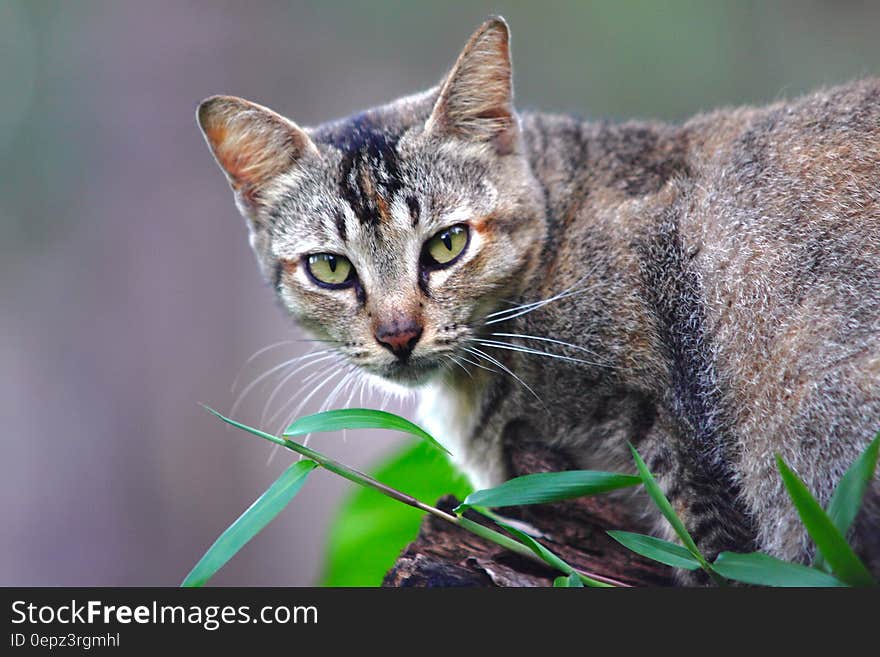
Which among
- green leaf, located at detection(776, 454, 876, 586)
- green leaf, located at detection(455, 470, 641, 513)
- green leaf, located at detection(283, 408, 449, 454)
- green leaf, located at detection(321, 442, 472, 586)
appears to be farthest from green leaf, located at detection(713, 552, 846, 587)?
green leaf, located at detection(321, 442, 472, 586)

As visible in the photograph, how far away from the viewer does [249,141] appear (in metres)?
2.81

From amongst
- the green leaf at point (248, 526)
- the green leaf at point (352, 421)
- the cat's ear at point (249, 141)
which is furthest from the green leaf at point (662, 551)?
the cat's ear at point (249, 141)

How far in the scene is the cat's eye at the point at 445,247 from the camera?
260 centimetres

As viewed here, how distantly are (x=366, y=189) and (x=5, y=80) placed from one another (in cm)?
436

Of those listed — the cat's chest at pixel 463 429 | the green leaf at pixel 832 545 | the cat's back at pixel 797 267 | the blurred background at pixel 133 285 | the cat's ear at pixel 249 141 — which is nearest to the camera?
the green leaf at pixel 832 545

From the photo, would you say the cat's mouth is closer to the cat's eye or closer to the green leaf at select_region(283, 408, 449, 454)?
the cat's eye

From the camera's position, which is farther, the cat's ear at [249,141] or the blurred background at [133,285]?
the blurred background at [133,285]

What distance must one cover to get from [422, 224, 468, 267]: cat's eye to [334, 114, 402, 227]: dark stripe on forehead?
174 mm

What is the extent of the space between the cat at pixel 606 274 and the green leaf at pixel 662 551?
503 mm

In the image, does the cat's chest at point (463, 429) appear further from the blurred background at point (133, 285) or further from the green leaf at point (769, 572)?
the blurred background at point (133, 285)

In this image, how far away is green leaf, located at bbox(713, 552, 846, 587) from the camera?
157 cm

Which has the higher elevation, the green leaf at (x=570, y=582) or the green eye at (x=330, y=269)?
the green eye at (x=330, y=269)

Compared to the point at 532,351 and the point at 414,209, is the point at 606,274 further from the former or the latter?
the point at 414,209

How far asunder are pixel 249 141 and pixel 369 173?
46cm
